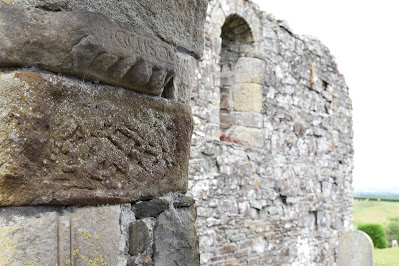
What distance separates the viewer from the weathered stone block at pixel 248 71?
640 centimetres

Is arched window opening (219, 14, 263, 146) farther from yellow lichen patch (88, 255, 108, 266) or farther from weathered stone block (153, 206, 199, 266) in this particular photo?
yellow lichen patch (88, 255, 108, 266)

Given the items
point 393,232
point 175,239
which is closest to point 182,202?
point 175,239

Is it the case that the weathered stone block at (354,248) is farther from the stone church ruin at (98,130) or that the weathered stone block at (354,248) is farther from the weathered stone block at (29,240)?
the weathered stone block at (29,240)

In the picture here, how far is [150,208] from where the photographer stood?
1.62 metres

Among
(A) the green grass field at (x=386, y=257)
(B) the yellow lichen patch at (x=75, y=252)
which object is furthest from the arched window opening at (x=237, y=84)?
(A) the green grass field at (x=386, y=257)

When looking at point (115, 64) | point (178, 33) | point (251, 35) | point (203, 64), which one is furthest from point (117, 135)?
point (251, 35)

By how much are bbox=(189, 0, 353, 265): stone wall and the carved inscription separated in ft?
12.1

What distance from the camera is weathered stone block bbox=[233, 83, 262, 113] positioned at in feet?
20.8

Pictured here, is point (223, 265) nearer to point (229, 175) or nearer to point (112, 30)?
point (229, 175)

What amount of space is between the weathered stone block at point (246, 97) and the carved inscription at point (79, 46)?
4.84 m

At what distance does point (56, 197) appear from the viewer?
123cm

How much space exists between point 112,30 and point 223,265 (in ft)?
15.0

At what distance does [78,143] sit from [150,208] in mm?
437

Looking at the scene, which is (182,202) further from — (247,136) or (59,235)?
(247,136)
